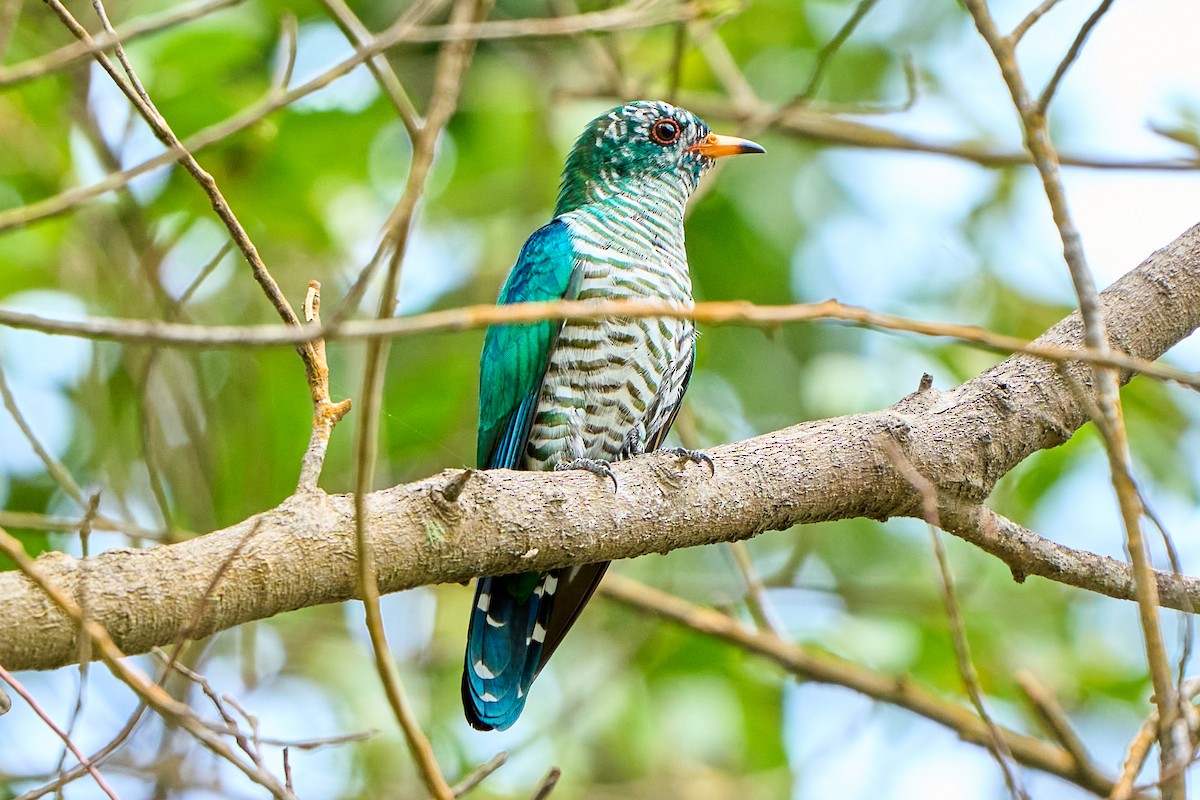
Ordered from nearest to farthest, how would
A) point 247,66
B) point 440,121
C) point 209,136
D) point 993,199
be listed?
point 440,121 → point 209,136 → point 247,66 → point 993,199

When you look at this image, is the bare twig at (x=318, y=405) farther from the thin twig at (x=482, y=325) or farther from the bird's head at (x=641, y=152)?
the bird's head at (x=641, y=152)

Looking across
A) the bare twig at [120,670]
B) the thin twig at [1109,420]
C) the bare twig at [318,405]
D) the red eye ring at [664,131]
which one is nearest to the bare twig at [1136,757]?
the thin twig at [1109,420]

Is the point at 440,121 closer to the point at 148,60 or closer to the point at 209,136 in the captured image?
the point at 209,136

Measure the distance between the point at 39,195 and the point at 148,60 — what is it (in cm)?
60

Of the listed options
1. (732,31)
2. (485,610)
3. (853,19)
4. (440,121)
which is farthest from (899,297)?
(440,121)

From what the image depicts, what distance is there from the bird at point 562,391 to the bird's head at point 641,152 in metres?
0.28

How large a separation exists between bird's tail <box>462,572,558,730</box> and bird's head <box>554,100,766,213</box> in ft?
4.50

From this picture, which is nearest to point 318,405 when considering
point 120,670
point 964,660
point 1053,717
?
point 120,670

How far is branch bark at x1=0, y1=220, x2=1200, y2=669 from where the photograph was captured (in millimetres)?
2062

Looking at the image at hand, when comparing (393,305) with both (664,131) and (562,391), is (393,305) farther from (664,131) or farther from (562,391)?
(664,131)

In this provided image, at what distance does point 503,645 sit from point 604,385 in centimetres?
84

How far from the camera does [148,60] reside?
4.06 meters

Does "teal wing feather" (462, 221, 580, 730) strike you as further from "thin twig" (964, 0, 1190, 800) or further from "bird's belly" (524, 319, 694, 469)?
"thin twig" (964, 0, 1190, 800)

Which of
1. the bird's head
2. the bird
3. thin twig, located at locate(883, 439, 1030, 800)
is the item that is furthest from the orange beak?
thin twig, located at locate(883, 439, 1030, 800)
